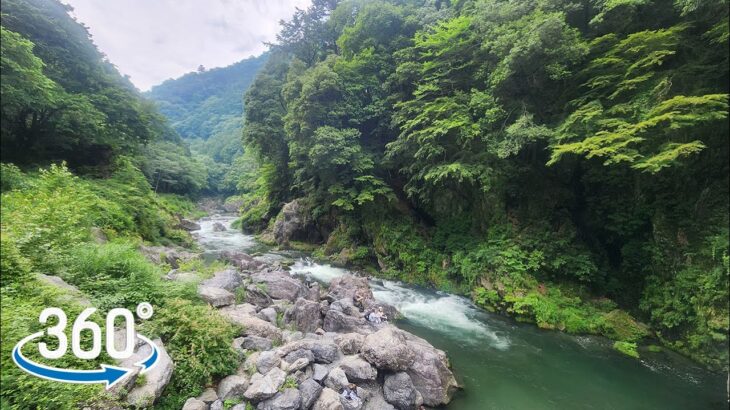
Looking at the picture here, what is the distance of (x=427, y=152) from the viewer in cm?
1435

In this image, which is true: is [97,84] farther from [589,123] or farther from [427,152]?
[589,123]

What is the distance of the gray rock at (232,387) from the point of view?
5.34 meters

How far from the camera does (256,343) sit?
6.82 m

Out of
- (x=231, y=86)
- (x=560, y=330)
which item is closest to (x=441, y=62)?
(x=560, y=330)

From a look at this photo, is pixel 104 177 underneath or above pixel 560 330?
above

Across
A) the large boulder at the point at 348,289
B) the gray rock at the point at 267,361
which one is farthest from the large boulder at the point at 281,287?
the gray rock at the point at 267,361

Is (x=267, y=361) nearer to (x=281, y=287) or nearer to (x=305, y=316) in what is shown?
(x=305, y=316)

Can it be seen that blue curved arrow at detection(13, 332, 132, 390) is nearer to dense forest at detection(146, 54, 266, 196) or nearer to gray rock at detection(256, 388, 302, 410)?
gray rock at detection(256, 388, 302, 410)

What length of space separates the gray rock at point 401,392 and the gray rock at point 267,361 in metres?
2.24

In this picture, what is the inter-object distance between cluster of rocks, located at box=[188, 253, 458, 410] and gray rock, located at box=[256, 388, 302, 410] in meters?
0.01

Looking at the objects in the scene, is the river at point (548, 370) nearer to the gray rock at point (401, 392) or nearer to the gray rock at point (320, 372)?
the gray rock at point (401, 392)

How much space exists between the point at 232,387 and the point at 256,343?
1411 millimetres

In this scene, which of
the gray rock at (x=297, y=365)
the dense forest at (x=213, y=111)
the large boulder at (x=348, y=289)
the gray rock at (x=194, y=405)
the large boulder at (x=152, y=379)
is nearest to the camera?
the large boulder at (x=152, y=379)

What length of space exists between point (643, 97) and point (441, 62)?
8351 millimetres
